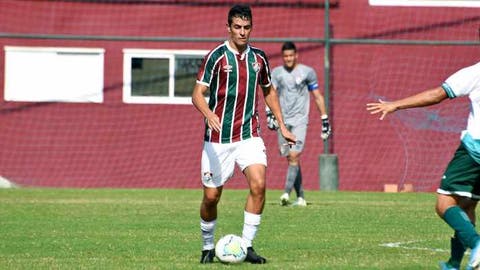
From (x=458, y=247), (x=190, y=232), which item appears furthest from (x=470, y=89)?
(x=190, y=232)

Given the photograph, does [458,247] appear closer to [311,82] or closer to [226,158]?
[226,158]

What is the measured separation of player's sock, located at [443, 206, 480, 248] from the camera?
8.78 meters

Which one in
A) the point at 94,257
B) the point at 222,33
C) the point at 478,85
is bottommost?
the point at 94,257

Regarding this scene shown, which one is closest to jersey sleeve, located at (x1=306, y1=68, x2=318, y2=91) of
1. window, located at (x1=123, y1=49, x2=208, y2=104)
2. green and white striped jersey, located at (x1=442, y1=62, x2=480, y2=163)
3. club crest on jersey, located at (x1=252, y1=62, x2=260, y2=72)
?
window, located at (x1=123, y1=49, x2=208, y2=104)

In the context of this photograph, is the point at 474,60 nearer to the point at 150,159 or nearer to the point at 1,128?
the point at 150,159

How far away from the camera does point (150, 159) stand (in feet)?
80.6

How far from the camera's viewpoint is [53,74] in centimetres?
2484

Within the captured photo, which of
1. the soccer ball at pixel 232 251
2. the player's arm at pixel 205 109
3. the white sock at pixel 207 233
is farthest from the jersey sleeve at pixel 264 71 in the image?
the soccer ball at pixel 232 251

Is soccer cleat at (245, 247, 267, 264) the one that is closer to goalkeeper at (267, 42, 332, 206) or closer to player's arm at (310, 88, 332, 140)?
goalkeeper at (267, 42, 332, 206)

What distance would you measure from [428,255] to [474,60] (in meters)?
14.5

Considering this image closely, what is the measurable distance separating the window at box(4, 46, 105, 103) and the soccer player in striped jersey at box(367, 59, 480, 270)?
16.5 m

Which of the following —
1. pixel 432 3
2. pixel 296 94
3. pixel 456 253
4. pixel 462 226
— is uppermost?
pixel 432 3

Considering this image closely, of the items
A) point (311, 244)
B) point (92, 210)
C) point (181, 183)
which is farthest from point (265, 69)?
point (181, 183)

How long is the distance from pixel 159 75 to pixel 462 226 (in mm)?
16752
